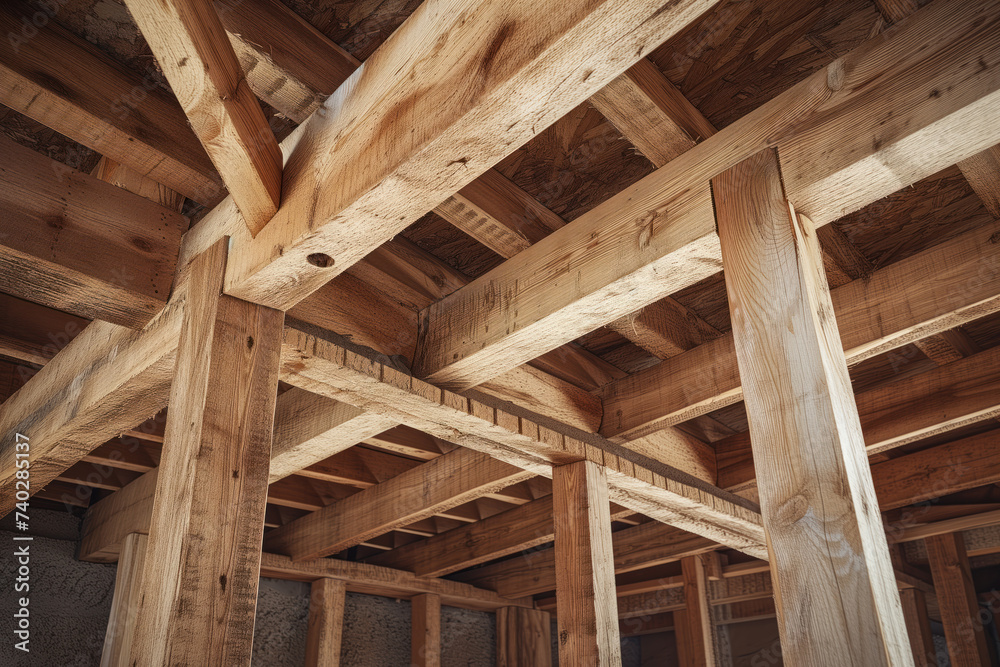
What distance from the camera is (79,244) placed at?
2092 mm

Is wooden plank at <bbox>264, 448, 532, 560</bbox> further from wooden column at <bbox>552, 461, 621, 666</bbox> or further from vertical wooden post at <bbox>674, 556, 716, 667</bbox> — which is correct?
vertical wooden post at <bbox>674, 556, 716, 667</bbox>

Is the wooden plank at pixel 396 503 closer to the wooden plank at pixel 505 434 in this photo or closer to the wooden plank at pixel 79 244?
the wooden plank at pixel 505 434

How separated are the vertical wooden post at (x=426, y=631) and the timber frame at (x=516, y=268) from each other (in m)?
1.77


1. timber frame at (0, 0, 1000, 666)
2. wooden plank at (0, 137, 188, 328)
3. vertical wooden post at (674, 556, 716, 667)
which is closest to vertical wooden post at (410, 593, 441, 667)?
vertical wooden post at (674, 556, 716, 667)

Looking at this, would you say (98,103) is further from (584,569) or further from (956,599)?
(956,599)

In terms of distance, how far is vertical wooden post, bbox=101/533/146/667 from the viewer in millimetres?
3229

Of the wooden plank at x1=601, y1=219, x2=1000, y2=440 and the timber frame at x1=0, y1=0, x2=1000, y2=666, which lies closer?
the timber frame at x1=0, y1=0, x2=1000, y2=666

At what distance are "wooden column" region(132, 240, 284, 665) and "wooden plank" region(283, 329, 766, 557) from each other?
246 mm

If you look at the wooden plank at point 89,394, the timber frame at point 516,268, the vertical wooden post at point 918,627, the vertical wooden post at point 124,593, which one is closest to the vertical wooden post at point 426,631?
the timber frame at point 516,268

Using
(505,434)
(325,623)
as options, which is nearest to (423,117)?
(505,434)

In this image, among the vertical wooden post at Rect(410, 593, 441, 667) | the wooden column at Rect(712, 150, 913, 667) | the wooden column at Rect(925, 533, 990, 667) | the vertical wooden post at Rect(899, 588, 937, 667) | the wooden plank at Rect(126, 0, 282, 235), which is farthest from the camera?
the vertical wooden post at Rect(410, 593, 441, 667)

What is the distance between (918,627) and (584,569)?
11.7 ft

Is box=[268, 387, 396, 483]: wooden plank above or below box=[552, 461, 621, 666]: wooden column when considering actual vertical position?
above

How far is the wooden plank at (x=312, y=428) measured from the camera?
8.88ft
